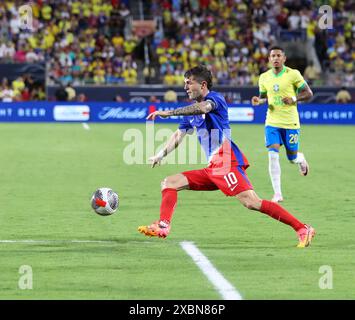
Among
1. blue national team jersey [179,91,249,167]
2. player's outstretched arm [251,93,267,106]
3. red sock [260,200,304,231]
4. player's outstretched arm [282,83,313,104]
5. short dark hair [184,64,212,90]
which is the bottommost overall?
red sock [260,200,304,231]

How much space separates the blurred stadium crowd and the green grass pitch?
20692 millimetres

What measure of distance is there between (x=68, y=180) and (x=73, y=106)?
2214 cm

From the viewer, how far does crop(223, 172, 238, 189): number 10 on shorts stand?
1106 centimetres

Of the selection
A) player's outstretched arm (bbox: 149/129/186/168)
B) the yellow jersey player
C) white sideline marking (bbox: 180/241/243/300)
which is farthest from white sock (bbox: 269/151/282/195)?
player's outstretched arm (bbox: 149/129/186/168)

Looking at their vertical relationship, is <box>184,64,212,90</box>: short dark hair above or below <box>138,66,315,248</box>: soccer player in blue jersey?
above

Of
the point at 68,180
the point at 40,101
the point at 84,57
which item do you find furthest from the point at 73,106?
the point at 68,180

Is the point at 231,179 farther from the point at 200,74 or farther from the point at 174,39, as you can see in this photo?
the point at 174,39

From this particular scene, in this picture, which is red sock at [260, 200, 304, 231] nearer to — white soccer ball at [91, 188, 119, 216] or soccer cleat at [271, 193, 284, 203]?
white soccer ball at [91, 188, 119, 216]

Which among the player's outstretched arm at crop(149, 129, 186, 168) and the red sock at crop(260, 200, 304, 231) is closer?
the red sock at crop(260, 200, 304, 231)

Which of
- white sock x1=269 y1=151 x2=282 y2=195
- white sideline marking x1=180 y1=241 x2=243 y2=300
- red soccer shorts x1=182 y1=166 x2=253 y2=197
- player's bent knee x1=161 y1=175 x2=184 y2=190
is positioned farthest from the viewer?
white sock x1=269 y1=151 x2=282 y2=195

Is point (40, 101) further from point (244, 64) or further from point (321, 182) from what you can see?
→ point (321, 182)

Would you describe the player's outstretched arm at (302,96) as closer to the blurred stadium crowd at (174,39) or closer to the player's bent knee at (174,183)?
the player's bent knee at (174,183)
